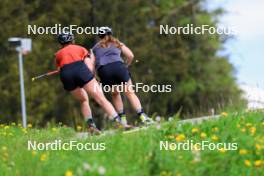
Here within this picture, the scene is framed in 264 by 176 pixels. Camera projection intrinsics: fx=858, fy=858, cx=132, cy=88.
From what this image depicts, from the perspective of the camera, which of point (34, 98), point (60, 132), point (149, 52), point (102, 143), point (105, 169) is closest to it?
point (105, 169)

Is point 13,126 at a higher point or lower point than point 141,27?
lower

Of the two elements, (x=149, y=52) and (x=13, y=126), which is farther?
(x=149, y=52)

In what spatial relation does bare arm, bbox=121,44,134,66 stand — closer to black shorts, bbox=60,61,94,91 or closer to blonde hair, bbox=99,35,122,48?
blonde hair, bbox=99,35,122,48

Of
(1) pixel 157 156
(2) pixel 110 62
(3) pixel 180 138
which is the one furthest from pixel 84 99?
(1) pixel 157 156

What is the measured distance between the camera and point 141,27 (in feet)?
143

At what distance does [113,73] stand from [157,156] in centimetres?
520

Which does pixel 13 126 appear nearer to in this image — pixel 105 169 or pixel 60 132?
pixel 60 132

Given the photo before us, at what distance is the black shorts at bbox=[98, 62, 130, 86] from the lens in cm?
1396

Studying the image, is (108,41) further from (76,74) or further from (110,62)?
(76,74)

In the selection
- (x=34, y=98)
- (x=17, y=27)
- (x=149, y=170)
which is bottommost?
(x=149, y=170)

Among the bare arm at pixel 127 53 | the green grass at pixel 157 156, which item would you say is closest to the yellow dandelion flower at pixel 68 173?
the green grass at pixel 157 156

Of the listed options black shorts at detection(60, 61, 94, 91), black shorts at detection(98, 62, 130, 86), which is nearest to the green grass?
black shorts at detection(60, 61, 94, 91)

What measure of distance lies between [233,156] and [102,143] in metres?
1.70

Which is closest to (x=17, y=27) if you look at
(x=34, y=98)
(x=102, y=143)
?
(x=34, y=98)
